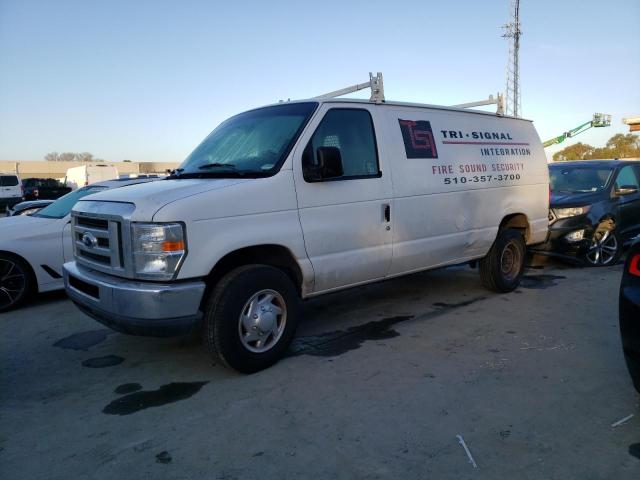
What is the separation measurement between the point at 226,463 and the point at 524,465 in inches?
64.3

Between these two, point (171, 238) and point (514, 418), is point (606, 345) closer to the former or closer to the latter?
point (514, 418)

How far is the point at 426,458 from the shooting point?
2.83m

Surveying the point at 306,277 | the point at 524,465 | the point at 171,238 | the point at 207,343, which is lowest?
the point at 524,465

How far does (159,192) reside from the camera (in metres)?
3.75

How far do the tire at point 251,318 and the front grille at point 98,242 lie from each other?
78 cm

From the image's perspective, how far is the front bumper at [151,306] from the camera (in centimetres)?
352

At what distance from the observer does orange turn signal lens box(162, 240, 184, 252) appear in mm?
3508

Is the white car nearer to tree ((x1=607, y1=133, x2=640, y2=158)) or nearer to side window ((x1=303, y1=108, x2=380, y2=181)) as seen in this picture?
side window ((x1=303, y1=108, x2=380, y2=181))

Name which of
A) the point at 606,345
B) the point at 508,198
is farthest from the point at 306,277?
the point at 508,198

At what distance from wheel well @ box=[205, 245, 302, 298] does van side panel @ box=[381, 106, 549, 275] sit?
44.0 inches

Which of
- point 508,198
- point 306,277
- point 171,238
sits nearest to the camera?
point 171,238

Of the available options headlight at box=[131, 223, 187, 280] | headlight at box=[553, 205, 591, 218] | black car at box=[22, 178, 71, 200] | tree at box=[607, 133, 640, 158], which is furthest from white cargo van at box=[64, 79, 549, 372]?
tree at box=[607, 133, 640, 158]

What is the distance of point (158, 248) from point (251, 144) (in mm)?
1443

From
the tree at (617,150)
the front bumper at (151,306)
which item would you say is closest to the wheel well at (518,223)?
the front bumper at (151,306)
